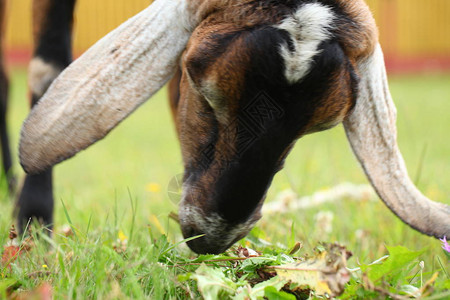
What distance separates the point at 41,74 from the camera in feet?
12.9

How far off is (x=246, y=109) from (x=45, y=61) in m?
1.96

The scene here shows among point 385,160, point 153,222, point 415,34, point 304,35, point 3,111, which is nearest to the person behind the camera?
point 304,35

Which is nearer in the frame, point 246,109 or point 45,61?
point 246,109

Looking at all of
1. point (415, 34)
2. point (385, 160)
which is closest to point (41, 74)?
point (385, 160)

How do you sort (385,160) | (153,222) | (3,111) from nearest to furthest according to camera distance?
1. (385,160)
2. (153,222)
3. (3,111)

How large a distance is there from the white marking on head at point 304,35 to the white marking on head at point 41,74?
1.99 meters

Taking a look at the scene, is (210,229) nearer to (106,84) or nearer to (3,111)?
(106,84)

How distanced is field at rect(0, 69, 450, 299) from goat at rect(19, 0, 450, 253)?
0.91 ft

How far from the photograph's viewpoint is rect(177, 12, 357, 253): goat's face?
242 centimetres

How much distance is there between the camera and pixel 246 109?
2496 mm

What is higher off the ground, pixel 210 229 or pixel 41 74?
pixel 41 74

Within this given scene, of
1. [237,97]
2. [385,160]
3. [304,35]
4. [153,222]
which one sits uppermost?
[304,35]

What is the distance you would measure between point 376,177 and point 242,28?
1.12 meters

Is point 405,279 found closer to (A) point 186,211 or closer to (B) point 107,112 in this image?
(A) point 186,211
